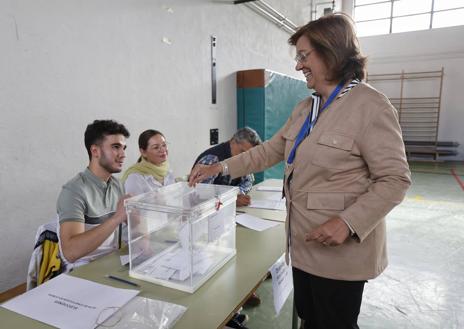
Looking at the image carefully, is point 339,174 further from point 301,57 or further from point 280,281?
point 280,281

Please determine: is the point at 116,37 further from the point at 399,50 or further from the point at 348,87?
the point at 399,50

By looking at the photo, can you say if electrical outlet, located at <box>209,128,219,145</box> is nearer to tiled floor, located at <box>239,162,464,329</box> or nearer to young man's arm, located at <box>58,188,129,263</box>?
tiled floor, located at <box>239,162,464,329</box>

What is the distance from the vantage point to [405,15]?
8.55 m

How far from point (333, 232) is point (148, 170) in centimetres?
149

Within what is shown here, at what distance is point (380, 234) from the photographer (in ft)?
3.25

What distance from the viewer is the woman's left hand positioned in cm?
89

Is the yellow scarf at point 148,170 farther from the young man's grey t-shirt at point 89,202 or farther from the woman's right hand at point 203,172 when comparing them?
the woman's right hand at point 203,172

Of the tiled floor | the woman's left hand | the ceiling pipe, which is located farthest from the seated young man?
the ceiling pipe

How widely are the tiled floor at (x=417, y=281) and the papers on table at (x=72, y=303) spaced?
4.08ft

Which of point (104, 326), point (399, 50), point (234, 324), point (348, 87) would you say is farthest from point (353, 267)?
point (399, 50)

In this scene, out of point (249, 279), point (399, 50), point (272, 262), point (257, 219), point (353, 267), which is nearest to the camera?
point (353, 267)

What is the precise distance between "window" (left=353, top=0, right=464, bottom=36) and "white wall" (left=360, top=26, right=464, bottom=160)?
0.93 feet

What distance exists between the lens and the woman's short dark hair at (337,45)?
956 millimetres

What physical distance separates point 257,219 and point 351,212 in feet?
3.14
